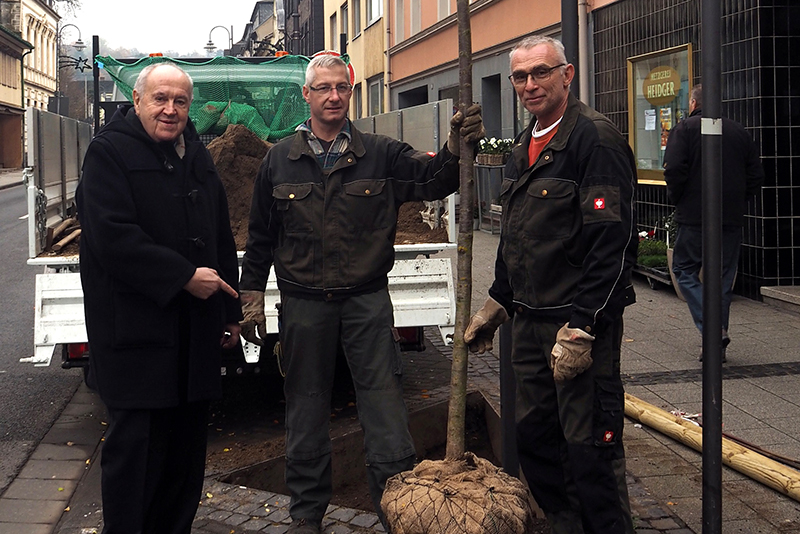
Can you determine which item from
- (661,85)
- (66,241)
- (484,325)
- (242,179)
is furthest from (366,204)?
(661,85)

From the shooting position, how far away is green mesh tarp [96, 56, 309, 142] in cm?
848

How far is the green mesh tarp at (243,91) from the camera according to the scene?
8484 mm

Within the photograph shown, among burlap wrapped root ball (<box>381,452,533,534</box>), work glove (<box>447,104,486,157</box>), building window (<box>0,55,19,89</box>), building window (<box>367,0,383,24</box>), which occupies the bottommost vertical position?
burlap wrapped root ball (<box>381,452,533,534</box>)

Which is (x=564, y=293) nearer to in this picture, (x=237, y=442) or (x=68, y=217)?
(x=237, y=442)

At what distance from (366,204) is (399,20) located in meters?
23.7

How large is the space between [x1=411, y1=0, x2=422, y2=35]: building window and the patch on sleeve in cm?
2211

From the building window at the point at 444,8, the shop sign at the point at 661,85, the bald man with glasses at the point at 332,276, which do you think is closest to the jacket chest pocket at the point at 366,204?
the bald man with glasses at the point at 332,276

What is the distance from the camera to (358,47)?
32.4 meters

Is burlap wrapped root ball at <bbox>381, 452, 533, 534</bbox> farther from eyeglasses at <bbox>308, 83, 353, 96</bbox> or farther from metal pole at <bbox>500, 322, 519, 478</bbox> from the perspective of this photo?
eyeglasses at <bbox>308, 83, 353, 96</bbox>

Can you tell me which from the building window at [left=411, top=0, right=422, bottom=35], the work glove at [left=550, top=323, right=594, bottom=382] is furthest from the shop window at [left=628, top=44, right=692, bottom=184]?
the building window at [left=411, top=0, right=422, bottom=35]

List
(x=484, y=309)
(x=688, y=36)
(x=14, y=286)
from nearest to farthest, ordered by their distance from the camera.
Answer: (x=484, y=309) < (x=688, y=36) < (x=14, y=286)

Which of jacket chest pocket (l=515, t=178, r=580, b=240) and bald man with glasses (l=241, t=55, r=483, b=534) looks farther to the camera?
bald man with glasses (l=241, t=55, r=483, b=534)

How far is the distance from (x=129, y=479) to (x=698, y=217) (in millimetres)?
4964

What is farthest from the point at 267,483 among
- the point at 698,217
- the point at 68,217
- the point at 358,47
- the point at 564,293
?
the point at 358,47
